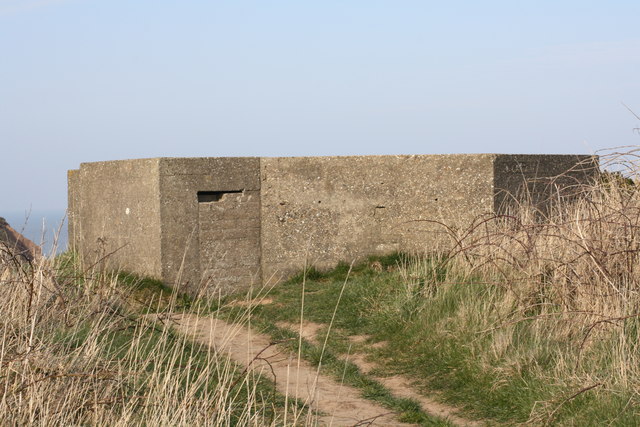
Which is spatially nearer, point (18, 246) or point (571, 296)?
point (571, 296)

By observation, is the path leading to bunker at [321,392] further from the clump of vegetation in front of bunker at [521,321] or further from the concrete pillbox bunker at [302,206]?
the concrete pillbox bunker at [302,206]

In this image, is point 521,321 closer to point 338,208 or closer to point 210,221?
point 338,208

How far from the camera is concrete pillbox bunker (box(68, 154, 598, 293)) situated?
326 inches

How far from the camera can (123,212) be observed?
8867mm

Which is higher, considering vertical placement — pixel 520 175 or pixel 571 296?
pixel 520 175

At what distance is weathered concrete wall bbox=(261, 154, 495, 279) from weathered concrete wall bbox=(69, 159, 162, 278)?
4.10 feet

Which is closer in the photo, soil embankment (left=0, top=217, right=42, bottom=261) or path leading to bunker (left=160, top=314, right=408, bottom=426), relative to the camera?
path leading to bunker (left=160, top=314, right=408, bottom=426)

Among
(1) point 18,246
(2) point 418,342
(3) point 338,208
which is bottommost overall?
(2) point 418,342

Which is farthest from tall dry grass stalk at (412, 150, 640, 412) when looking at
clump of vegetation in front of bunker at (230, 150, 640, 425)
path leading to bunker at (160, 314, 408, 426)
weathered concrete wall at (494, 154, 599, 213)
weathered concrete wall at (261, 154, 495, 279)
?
weathered concrete wall at (261, 154, 495, 279)

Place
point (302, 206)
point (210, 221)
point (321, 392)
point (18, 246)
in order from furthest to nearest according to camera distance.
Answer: point (18, 246)
point (302, 206)
point (210, 221)
point (321, 392)

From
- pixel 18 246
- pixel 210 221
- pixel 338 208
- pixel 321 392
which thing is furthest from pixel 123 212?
pixel 321 392

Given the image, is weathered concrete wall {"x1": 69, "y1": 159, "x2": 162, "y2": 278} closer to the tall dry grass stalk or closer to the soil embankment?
the soil embankment

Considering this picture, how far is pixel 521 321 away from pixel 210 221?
12.9 ft

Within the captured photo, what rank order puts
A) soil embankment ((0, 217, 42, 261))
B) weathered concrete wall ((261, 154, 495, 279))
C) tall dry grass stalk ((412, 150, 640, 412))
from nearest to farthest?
1. tall dry grass stalk ((412, 150, 640, 412))
2. soil embankment ((0, 217, 42, 261))
3. weathered concrete wall ((261, 154, 495, 279))
